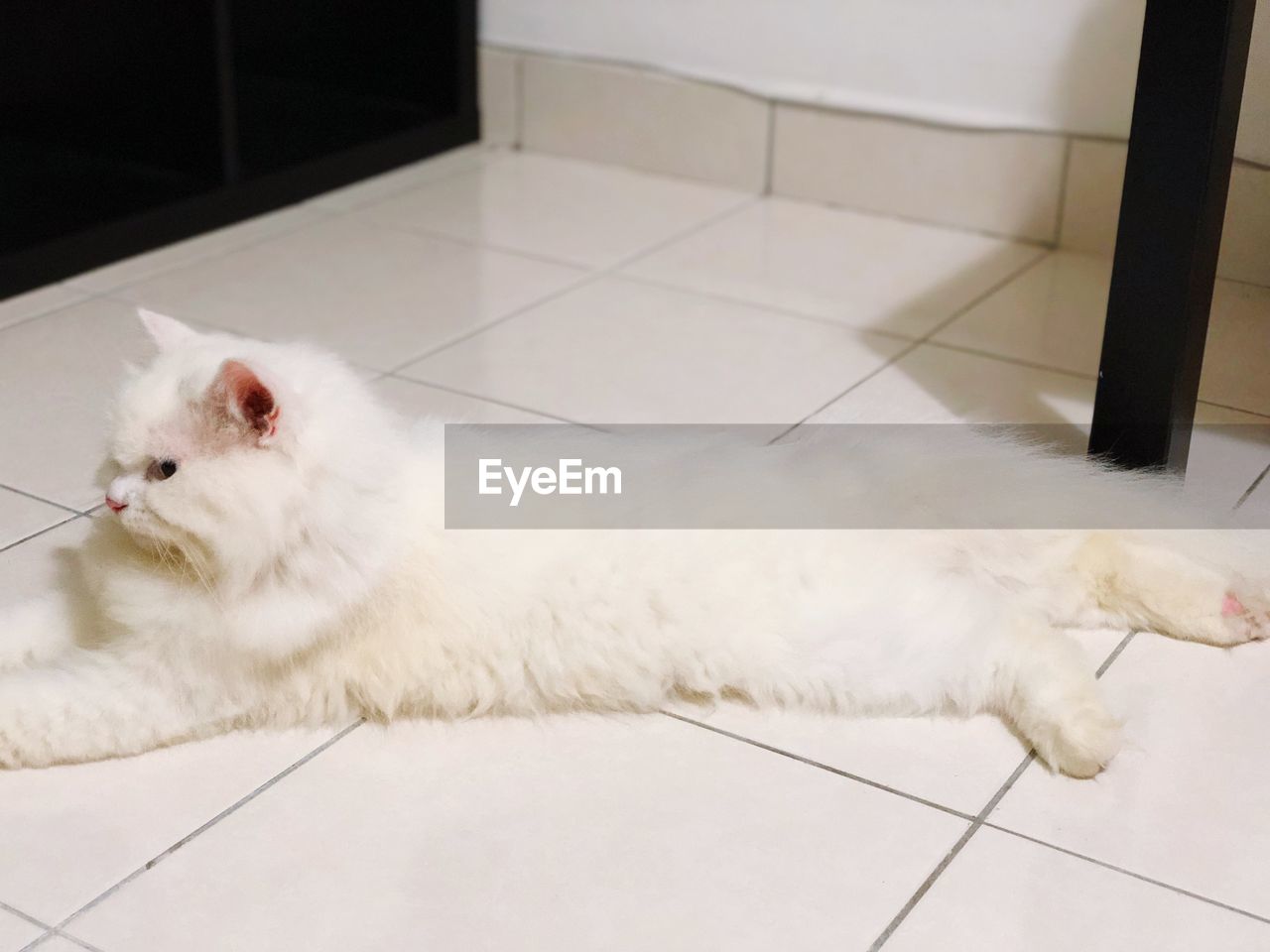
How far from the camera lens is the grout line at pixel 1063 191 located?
8.75ft

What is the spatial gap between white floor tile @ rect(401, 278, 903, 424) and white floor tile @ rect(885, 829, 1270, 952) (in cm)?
92

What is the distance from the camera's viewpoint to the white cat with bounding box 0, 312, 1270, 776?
127 centimetres

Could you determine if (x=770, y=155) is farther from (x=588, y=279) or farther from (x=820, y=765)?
(x=820, y=765)

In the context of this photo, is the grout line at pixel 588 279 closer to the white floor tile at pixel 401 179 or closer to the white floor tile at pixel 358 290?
the white floor tile at pixel 358 290

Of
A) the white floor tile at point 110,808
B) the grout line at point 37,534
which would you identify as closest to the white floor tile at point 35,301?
the grout line at point 37,534

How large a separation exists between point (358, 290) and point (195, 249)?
1.22 ft

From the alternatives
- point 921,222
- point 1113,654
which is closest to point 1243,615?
point 1113,654

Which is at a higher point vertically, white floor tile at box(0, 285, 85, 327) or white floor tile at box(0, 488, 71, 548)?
white floor tile at box(0, 285, 85, 327)

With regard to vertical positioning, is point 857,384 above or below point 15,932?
above

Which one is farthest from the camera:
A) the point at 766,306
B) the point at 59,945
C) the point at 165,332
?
the point at 766,306

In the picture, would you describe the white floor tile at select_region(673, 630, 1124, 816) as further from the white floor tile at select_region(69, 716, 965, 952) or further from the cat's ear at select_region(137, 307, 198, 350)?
the cat's ear at select_region(137, 307, 198, 350)

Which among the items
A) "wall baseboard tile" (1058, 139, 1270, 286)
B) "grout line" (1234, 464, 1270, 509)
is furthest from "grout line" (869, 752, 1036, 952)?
"wall baseboard tile" (1058, 139, 1270, 286)

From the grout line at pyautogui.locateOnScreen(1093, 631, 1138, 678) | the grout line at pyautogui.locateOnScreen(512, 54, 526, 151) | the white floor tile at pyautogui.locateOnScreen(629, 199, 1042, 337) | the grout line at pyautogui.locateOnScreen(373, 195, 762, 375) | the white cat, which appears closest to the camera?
the white cat

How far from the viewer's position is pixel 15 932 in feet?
3.88
